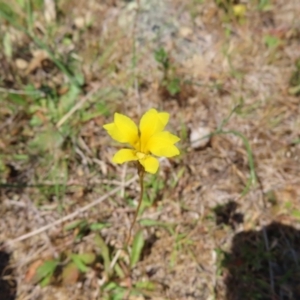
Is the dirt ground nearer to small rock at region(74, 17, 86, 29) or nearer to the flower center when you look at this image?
small rock at region(74, 17, 86, 29)

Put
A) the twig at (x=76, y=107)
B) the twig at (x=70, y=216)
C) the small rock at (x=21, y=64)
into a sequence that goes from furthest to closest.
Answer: the small rock at (x=21, y=64), the twig at (x=76, y=107), the twig at (x=70, y=216)

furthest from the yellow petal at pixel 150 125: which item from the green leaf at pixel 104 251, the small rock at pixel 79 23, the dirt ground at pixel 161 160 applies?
the small rock at pixel 79 23

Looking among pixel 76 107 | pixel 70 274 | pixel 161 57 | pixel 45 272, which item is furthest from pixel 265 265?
pixel 76 107

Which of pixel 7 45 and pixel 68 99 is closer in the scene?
pixel 68 99

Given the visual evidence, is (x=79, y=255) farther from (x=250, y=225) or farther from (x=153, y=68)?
(x=153, y=68)

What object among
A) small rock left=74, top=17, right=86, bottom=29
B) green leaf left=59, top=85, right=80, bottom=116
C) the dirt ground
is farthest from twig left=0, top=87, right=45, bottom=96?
small rock left=74, top=17, right=86, bottom=29

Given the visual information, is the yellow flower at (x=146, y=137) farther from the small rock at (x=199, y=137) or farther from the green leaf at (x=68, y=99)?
the green leaf at (x=68, y=99)

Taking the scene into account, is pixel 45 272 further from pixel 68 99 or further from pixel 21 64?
pixel 21 64
